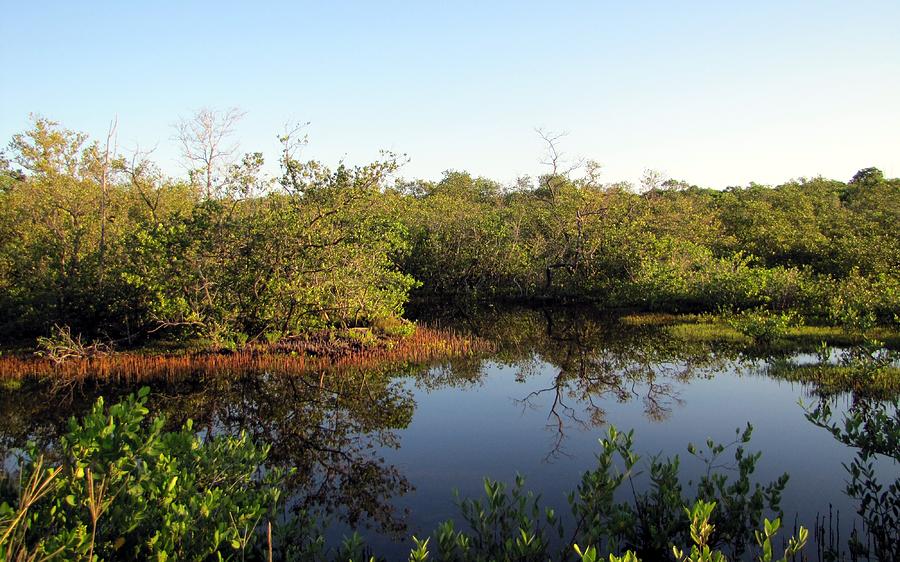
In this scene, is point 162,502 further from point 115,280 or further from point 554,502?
point 115,280

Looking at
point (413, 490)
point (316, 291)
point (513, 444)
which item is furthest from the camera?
point (316, 291)

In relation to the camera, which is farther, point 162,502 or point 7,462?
point 7,462

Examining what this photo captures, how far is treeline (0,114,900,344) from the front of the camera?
587 inches

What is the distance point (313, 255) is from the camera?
1516cm

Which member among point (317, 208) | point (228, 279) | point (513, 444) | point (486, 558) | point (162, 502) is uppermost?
point (317, 208)

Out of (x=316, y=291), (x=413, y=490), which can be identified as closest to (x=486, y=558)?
(x=413, y=490)

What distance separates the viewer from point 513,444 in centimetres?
986

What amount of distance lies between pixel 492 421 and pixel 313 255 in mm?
6606

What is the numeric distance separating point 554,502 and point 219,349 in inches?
401

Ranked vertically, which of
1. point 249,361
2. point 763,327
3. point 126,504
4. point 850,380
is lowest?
point 249,361

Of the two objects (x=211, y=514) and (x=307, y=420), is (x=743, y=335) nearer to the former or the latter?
(x=307, y=420)

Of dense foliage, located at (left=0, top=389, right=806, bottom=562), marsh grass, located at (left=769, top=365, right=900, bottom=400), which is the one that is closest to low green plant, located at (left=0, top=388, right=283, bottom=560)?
dense foliage, located at (left=0, top=389, right=806, bottom=562)

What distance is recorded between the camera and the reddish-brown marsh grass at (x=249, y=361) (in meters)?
13.4

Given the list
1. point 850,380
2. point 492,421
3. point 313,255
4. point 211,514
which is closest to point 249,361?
point 313,255
